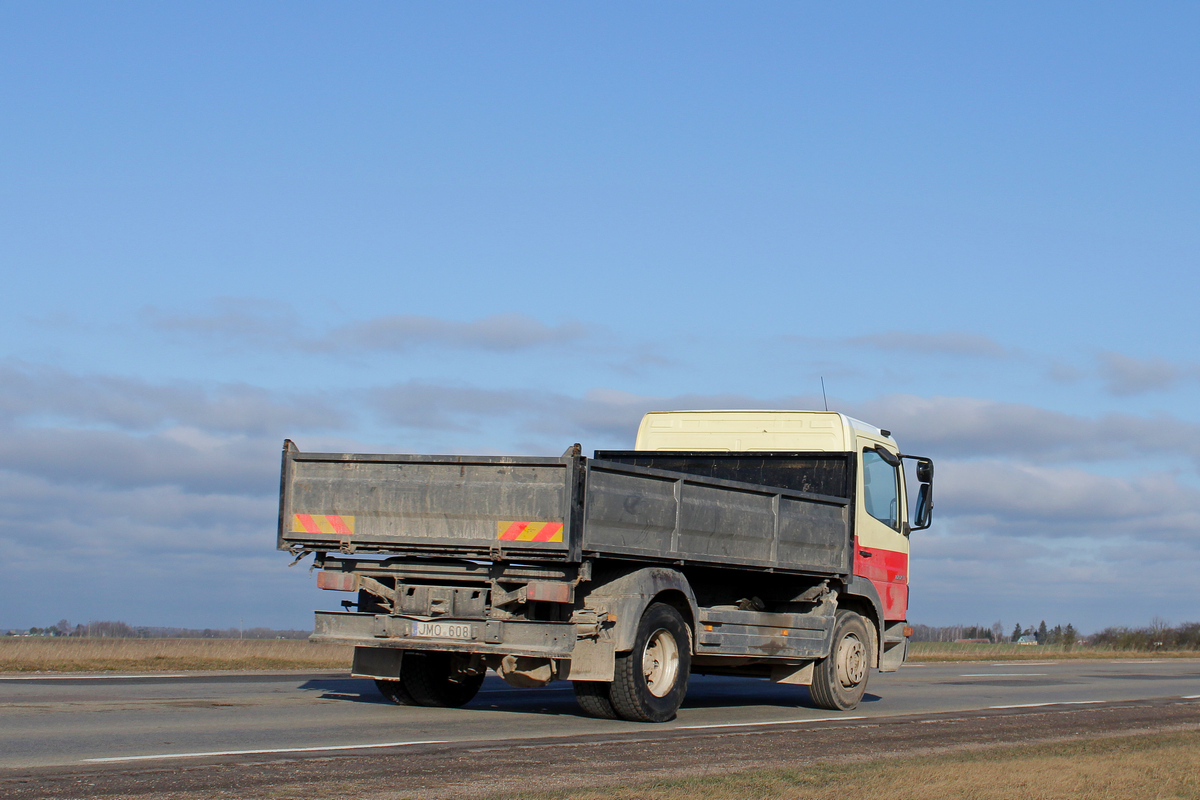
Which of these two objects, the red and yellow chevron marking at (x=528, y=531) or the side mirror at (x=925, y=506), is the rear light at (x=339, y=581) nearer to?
the red and yellow chevron marking at (x=528, y=531)

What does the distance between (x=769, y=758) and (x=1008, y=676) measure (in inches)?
689

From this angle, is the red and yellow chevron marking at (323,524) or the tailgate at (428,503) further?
the red and yellow chevron marking at (323,524)

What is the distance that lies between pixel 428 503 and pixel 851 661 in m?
5.46

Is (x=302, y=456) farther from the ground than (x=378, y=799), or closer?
farther from the ground

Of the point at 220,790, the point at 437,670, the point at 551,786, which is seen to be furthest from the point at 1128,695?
the point at 220,790

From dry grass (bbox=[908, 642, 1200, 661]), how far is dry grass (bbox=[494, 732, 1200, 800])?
2465 centimetres

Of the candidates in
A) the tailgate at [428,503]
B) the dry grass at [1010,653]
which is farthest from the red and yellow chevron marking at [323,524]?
the dry grass at [1010,653]

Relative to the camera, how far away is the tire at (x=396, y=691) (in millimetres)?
12398

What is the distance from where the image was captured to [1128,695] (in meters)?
19.6

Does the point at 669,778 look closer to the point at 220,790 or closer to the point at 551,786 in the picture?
the point at 551,786

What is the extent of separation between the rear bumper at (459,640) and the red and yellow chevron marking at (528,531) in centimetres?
73

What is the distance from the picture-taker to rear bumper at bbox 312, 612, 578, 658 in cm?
1059

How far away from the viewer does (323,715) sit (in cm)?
1128

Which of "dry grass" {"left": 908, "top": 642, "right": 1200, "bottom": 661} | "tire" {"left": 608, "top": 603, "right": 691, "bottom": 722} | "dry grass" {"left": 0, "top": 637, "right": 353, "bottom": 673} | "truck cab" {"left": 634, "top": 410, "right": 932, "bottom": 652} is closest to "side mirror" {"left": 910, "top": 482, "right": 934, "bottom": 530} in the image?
"truck cab" {"left": 634, "top": 410, "right": 932, "bottom": 652}
